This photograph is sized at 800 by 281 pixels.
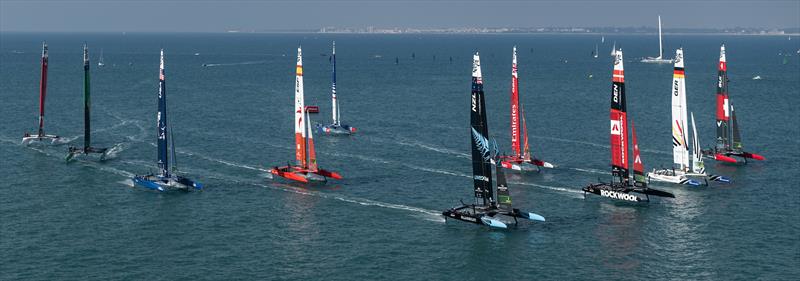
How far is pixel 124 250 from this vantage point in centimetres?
7862

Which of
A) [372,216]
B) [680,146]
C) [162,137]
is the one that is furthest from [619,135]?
[162,137]

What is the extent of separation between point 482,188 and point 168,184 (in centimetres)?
3379

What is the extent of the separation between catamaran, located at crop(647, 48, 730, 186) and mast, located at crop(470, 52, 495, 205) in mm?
25928

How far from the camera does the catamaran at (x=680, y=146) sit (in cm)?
10550

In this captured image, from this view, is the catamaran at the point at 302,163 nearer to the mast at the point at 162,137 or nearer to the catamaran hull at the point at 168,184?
the catamaran hull at the point at 168,184

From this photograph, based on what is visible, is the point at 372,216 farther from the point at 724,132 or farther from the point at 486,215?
the point at 724,132

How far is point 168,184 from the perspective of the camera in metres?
101

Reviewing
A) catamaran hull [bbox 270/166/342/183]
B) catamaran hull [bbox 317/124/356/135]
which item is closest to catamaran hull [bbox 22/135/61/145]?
catamaran hull [bbox 317/124/356/135]

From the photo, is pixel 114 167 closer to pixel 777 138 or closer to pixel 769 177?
pixel 769 177

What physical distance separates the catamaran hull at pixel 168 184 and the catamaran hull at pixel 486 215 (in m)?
29.2

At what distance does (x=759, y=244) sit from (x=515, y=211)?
20304 mm

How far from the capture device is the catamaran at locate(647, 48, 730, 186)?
346ft

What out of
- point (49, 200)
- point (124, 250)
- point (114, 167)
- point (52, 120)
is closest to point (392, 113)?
point (52, 120)

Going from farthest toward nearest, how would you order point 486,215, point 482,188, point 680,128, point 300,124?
point 300,124 → point 680,128 → point 482,188 → point 486,215
